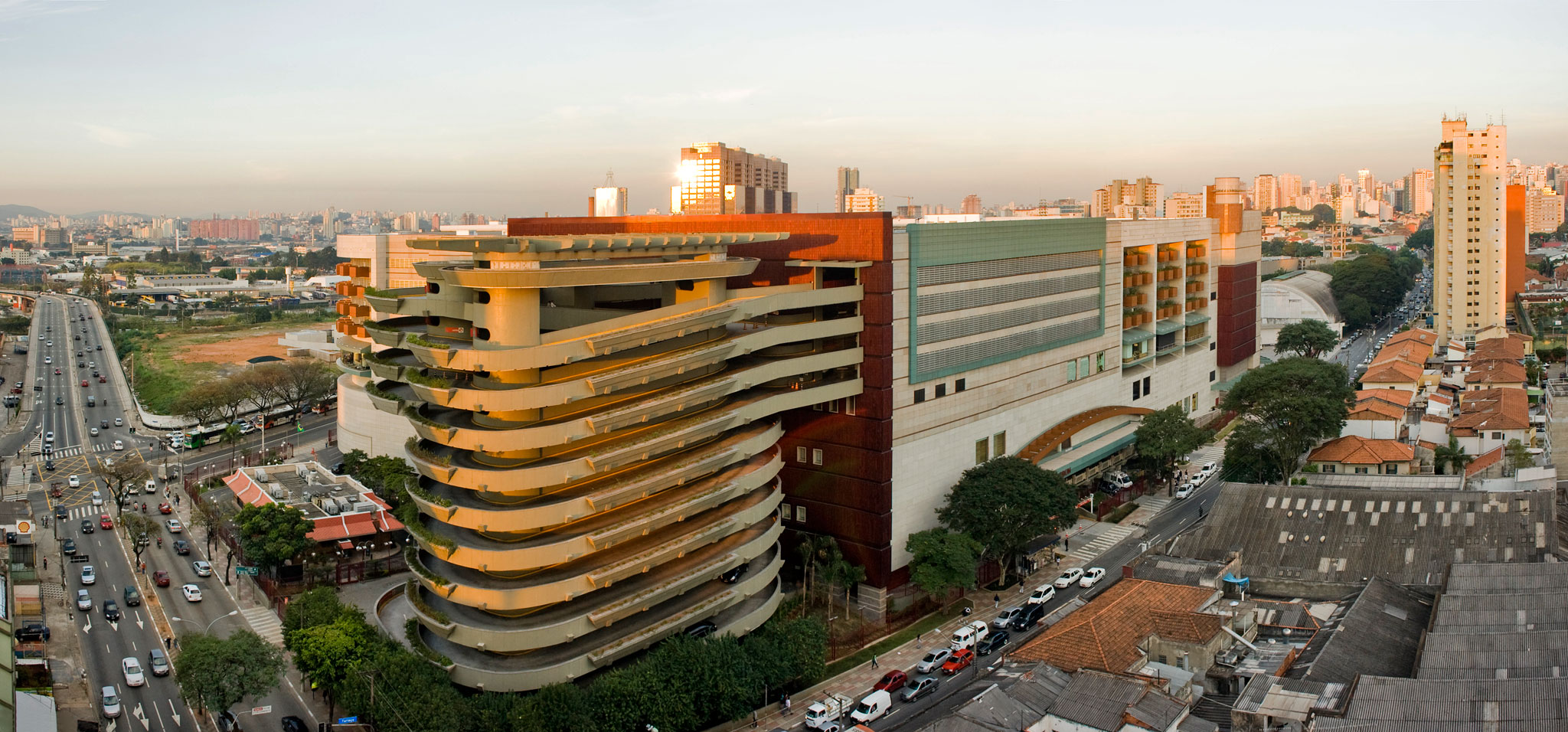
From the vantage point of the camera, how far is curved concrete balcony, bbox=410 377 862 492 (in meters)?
43.0

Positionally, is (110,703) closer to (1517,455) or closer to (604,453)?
(604,453)

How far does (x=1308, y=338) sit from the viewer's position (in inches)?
4860

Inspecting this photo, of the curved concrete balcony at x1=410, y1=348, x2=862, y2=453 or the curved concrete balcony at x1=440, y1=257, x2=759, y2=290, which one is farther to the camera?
the curved concrete balcony at x1=410, y1=348, x2=862, y2=453

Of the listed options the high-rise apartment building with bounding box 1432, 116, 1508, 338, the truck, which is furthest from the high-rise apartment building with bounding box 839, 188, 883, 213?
the high-rise apartment building with bounding box 1432, 116, 1508, 338

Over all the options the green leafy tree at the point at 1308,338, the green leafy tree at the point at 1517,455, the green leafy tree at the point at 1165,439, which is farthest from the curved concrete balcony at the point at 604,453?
the green leafy tree at the point at 1308,338

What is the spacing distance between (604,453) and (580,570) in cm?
466

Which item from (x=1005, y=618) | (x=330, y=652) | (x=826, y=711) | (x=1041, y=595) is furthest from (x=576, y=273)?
(x=1041, y=595)

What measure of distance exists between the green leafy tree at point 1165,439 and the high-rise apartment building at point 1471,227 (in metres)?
76.8

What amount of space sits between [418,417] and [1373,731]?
35986 millimetres

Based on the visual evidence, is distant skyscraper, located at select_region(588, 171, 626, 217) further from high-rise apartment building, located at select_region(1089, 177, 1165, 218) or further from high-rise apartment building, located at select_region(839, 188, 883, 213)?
high-rise apartment building, located at select_region(1089, 177, 1165, 218)

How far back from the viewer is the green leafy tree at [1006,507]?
194ft

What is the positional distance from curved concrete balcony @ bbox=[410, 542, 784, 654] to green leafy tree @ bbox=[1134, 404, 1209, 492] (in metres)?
35.8

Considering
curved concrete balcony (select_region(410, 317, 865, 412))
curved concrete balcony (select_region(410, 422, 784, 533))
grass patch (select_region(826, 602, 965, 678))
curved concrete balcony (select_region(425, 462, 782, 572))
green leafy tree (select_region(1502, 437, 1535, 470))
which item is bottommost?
grass patch (select_region(826, 602, 965, 678))

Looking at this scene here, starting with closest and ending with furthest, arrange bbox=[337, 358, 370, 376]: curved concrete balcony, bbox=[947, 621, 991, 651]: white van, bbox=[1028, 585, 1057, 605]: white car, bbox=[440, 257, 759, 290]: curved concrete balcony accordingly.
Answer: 1. bbox=[440, 257, 759, 290]: curved concrete balcony
2. bbox=[947, 621, 991, 651]: white van
3. bbox=[1028, 585, 1057, 605]: white car
4. bbox=[337, 358, 370, 376]: curved concrete balcony
